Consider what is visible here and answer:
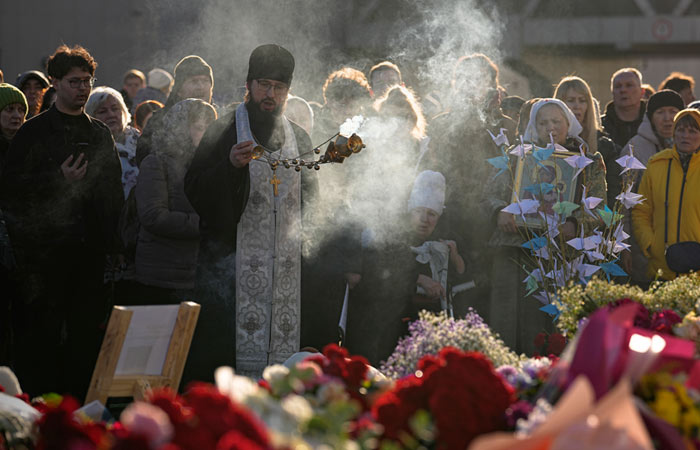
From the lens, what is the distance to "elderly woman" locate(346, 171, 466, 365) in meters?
5.98

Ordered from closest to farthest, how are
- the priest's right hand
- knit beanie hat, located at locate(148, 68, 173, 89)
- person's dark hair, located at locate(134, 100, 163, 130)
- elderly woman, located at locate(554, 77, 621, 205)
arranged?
the priest's right hand < elderly woman, located at locate(554, 77, 621, 205) < person's dark hair, located at locate(134, 100, 163, 130) < knit beanie hat, located at locate(148, 68, 173, 89)

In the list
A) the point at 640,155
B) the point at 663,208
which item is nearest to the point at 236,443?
the point at 663,208

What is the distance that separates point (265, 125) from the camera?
17.7ft

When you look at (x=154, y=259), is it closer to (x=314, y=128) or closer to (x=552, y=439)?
(x=314, y=128)

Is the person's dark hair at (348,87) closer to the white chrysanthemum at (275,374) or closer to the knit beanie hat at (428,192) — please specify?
the knit beanie hat at (428,192)

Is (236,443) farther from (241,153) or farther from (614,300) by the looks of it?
(241,153)

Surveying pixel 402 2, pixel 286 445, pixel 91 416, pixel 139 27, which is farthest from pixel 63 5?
pixel 286 445

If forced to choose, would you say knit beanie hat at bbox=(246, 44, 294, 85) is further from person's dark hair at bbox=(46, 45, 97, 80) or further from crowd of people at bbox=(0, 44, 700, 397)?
person's dark hair at bbox=(46, 45, 97, 80)

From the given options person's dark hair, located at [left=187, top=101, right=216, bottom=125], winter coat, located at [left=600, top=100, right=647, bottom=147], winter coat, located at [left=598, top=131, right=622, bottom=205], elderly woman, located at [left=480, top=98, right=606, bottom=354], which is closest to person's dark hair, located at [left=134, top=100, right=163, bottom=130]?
person's dark hair, located at [left=187, top=101, right=216, bottom=125]

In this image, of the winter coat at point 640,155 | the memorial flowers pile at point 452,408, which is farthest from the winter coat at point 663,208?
the memorial flowers pile at point 452,408

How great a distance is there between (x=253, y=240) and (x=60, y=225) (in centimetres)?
119

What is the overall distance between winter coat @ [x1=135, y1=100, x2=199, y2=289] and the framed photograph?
72.4 inches

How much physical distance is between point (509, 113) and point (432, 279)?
182 cm

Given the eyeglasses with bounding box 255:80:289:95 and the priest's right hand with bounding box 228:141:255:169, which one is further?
the eyeglasses with bounding box 255:80:289:95
